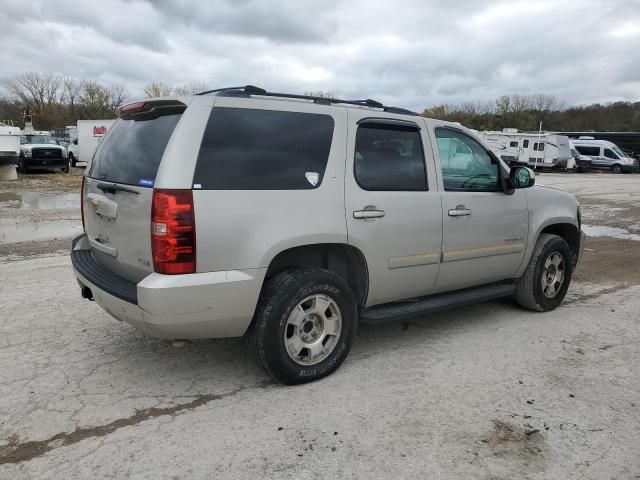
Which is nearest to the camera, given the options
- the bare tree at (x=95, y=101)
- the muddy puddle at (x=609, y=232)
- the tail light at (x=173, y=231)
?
the tail light at (x=173, y=231)

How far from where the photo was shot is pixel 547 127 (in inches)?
2589

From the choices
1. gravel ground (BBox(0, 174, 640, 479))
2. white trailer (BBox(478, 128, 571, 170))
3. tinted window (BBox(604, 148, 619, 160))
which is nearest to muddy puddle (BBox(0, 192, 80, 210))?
gravel ground (BBox(0, 174, 640, 479))

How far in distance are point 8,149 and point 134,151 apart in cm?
2021

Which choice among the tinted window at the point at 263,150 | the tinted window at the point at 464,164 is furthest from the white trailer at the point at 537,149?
the tinted window at the point at 263,150

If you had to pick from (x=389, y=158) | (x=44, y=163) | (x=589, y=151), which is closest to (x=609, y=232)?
(x=389, y=158)

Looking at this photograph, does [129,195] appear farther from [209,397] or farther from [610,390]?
[610,390]

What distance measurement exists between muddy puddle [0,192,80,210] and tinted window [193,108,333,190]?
12.1m

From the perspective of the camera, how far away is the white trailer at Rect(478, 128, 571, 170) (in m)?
34.1

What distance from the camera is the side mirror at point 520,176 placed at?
15.7 ft

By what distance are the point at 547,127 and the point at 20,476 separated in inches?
2810

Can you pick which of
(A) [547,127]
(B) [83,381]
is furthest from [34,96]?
(B) [83,381]

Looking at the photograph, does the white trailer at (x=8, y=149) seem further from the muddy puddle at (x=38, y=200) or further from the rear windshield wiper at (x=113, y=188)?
the rear windshield wiper at (x=113, y=188)

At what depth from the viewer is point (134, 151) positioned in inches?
140

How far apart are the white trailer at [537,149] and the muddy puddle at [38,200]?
25.5 m
